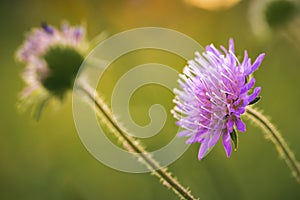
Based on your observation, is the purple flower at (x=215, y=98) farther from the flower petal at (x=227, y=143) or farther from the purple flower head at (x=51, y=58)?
the purple flower head at (x=51, y=58)

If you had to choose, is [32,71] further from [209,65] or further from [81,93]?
[209,65]

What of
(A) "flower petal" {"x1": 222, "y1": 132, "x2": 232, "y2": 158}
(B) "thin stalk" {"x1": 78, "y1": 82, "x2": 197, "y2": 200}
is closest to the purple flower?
(A) "flower petal" {"x1": 222, "y1": 132, "x2": 232, "y2": 158}

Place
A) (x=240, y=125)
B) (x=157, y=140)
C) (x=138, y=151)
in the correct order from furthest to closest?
1. (x=157, y=140)
2. (x=138, y=151)
3. (x=240, y=125)

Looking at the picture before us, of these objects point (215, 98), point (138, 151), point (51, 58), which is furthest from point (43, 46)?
point (215, 98)

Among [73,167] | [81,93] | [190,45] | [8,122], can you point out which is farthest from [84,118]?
[81,93]

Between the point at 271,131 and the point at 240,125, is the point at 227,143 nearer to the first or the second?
the point at 240,125
